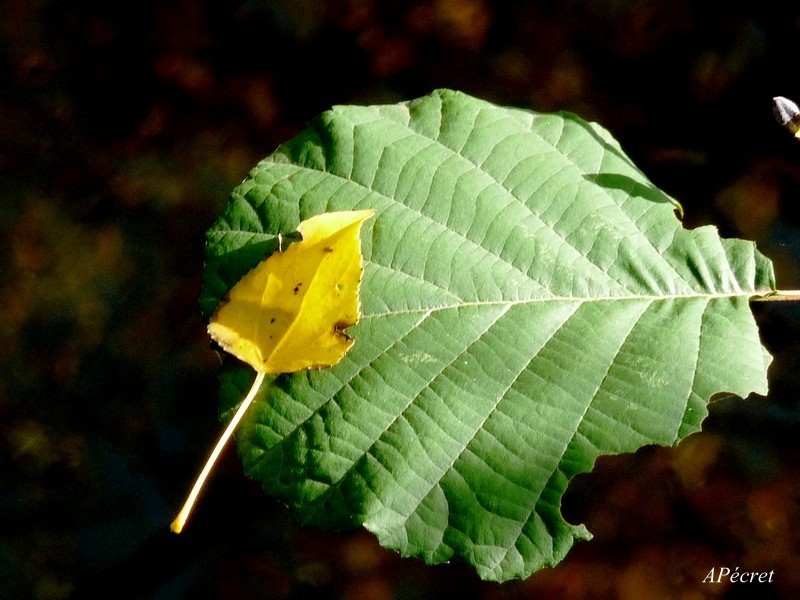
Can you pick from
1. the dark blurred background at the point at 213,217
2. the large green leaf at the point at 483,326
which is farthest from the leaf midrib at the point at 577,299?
the dark blurred background at the point at 213,217

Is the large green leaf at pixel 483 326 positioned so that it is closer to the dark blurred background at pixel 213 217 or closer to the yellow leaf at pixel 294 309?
the yellow leaf at pixel 294 309

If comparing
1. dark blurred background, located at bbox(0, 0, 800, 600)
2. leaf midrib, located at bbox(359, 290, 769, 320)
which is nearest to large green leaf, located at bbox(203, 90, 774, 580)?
leaf midrib, located at bbox(359, 290, 769, 320)

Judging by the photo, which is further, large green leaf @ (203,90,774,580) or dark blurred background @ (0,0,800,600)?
dark blurred background @ (0,0,800,600)

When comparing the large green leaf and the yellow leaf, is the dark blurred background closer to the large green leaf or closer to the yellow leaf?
the large green leaf

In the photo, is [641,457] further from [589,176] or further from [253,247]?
→ [253,247]

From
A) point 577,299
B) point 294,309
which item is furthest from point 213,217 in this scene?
point 577,299

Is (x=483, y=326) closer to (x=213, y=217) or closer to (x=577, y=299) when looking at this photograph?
(x=577, y=299)
